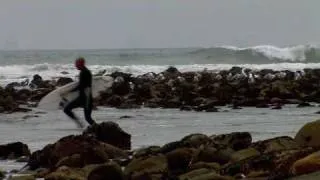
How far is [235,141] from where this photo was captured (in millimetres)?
9688

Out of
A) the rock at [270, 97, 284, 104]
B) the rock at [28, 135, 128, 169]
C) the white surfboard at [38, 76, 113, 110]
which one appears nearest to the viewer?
the rock at [28, 135, 128, 169]

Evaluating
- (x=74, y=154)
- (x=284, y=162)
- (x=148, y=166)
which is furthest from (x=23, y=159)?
(x=284, y=162)

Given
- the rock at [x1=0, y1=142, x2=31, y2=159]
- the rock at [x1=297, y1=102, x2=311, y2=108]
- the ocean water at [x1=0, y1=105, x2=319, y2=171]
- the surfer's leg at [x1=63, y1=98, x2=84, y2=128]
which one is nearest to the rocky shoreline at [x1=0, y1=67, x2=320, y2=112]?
the rock at [x1=297, y1=102, x2=311, y2=108]

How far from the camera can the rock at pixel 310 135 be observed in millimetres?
8309

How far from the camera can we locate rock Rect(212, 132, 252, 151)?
9516 mm

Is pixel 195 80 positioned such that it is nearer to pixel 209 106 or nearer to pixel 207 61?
pixel 209 106

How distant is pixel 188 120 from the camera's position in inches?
625

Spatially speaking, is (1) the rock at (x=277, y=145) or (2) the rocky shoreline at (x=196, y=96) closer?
(1) the rock at (x=277, y=145)

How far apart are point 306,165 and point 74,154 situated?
3698mm

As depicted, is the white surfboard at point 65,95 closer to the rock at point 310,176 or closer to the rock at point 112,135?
the rock at point 112,135

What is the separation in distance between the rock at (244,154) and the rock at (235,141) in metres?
0.75

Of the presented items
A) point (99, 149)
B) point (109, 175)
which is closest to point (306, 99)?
point (99, 149)

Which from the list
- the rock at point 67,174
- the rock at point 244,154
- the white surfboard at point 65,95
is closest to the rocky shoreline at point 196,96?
the white surfboard at point 65,95

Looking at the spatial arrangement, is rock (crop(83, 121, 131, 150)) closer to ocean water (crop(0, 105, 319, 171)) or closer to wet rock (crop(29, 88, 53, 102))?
ocean water (crop(0, 105, 319, 171))
